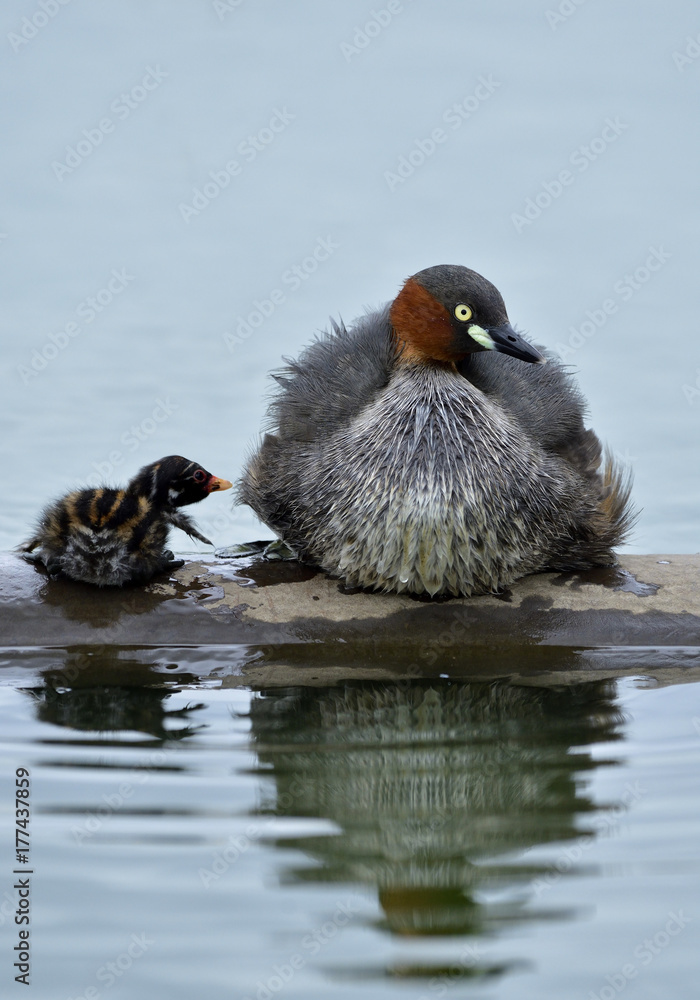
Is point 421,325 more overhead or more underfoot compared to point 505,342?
more overhead

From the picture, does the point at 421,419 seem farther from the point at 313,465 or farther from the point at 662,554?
the point at 662,554

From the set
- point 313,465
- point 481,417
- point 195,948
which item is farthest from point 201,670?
point 195,948

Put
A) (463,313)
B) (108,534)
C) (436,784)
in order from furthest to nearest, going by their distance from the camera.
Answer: (463,313)
(108,534)
(436,784)

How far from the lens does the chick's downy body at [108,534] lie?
19.0ft

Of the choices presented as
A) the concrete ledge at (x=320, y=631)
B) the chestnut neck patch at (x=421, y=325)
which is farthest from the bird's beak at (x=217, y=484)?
the chestnut neck patch at (x=421, y=325)

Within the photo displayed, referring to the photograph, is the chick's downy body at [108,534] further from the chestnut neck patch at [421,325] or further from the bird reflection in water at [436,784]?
the chestnut neck patch at [421,325]

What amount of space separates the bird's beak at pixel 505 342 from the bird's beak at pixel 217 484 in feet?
4.69

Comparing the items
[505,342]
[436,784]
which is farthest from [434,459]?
[436,784]

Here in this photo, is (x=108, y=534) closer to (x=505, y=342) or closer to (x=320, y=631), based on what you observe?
(x=320, y=631)

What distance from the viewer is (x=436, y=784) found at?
4590 millimetres

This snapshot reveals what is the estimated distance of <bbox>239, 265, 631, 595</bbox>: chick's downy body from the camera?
228 inches

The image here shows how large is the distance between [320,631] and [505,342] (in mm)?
1516

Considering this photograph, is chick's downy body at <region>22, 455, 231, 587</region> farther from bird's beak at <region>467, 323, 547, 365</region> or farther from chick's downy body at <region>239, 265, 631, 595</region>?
bird's beak at <region>467, 323, 547, 365</region>

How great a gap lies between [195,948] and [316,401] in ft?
10.6
